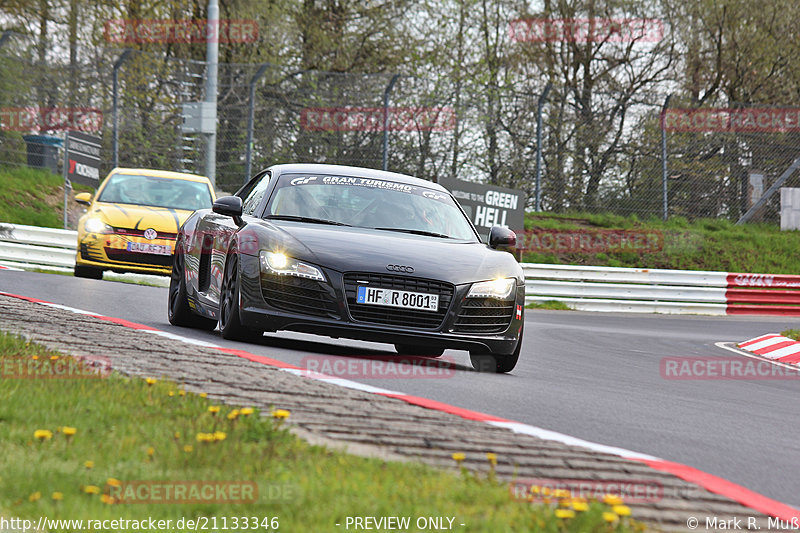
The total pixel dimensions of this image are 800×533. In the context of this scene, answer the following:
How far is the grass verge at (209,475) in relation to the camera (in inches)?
138

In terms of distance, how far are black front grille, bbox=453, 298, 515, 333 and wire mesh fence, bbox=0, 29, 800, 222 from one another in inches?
597

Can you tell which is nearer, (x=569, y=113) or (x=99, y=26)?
(x=569, y=113)

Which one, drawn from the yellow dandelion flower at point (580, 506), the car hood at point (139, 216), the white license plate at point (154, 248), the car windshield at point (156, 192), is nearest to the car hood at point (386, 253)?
the yellow dandelion flower at point (580, 506)

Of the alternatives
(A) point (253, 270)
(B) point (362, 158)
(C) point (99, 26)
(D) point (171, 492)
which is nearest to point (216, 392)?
(D) point (171, 492)

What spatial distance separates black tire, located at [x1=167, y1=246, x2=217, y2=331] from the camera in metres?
10.2

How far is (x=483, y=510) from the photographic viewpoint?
3.66m

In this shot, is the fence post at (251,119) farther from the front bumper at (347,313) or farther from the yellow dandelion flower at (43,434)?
the yellow dandelion flower at (43,434)

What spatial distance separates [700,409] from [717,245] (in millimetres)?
20135

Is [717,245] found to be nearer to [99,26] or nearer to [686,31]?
[686,31]

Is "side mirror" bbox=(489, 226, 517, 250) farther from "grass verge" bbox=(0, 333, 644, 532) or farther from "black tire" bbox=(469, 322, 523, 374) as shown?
"grass verge" bbox=(0, 333, 644, 532)

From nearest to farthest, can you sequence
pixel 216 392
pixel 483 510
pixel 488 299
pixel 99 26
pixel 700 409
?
pixel 483 510, pixel 216 392, pixel 700 409, pixel 488 299, pixel 99 26

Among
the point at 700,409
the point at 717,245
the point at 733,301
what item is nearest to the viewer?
the point at 700,409

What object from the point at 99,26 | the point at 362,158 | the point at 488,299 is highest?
the point at 99,26

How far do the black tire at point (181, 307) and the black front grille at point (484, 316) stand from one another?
9.45 feet
